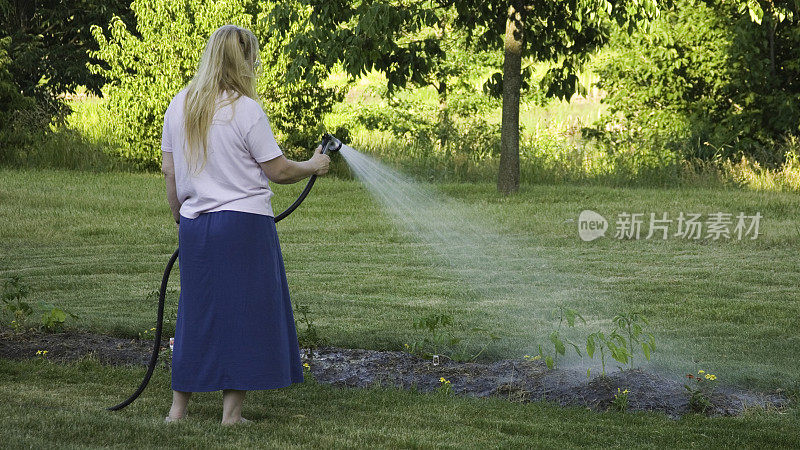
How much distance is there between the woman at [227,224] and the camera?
3.76 m

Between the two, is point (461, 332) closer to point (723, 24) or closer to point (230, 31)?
point (230, 31)

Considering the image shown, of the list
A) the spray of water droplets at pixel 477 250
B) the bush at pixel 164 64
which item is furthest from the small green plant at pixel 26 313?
the bush at pixel 164 64

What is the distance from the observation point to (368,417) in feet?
14.4

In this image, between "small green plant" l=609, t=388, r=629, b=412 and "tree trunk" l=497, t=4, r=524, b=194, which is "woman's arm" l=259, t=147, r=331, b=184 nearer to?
"small green plant" l=609, t=388, r=629, b=412

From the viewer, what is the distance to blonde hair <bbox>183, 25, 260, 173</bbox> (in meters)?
3.74

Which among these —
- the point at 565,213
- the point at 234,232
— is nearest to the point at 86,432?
the point at 234,232

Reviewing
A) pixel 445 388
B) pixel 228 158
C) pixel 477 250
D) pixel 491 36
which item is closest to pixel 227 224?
pixel 228 158

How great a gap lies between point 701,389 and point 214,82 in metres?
2.80

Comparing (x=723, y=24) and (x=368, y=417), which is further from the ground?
(x=723, y=24)

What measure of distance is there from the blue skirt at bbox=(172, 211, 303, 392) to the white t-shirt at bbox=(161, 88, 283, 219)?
2.1 inches

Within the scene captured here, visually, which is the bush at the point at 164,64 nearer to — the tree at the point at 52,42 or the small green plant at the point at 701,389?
the tree at the point at 52,42

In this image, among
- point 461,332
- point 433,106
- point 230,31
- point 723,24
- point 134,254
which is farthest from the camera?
point 433,106

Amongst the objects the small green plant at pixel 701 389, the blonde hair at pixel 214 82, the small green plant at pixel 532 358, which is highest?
the blonde hair at pixel 214 82

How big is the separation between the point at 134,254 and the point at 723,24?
1189cm
